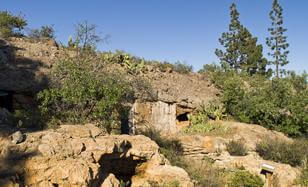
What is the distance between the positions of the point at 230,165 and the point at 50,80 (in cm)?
764

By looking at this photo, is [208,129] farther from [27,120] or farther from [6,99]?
[27,120]

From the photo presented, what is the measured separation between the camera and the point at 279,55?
37.2m

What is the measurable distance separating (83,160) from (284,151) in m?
9.49

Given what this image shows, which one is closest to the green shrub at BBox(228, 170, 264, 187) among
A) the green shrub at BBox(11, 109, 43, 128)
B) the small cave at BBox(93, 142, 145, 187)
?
the small cave at BBox(93, 142, 145, 187)

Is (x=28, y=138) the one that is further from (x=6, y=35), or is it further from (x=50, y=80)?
(x=6, y=35)

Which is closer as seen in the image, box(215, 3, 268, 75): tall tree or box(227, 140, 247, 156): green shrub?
box(227, 140, 247, 156): green shrub

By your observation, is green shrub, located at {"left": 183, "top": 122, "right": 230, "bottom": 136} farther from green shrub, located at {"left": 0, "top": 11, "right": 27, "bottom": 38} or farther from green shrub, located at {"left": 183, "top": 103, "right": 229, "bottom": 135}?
green shrub, located at {"left": 0, "top": 11, "right": 27, "bottom": 38}

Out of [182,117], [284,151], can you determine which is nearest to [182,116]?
[182,117]

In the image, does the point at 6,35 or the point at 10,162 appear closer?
the point at 10,162

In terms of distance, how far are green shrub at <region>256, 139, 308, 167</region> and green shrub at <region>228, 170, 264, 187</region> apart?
7.13ft

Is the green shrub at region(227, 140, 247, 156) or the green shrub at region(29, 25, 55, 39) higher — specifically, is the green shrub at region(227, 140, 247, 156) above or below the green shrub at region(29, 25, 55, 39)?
below

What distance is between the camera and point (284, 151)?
14898 mm

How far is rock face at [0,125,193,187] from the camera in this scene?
7383 mm

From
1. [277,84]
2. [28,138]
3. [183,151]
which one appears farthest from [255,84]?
[28,138]
